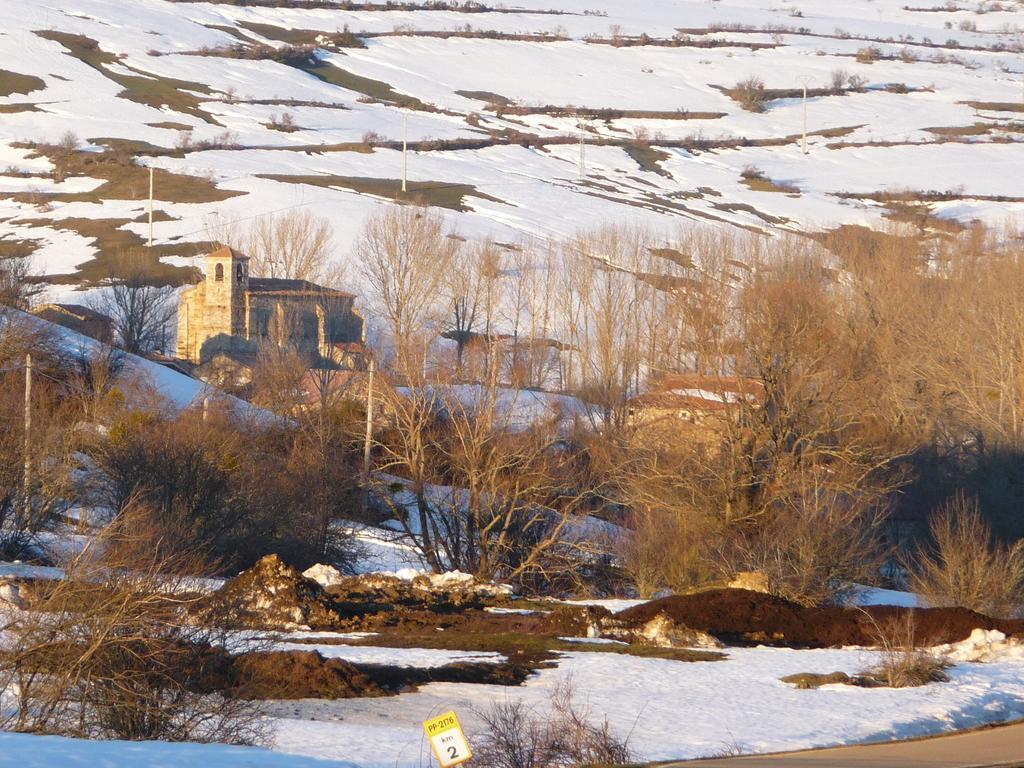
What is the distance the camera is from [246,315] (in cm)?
6412

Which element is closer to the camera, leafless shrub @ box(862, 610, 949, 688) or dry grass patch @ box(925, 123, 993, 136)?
leafless shrub @ box(862, 610, 949, 688)

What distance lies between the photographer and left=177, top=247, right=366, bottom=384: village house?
63.0m

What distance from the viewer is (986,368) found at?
46438 millimetres

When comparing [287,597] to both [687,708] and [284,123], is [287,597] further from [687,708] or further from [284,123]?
[284,123]

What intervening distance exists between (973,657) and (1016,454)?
72.8ft

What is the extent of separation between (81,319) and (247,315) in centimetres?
784

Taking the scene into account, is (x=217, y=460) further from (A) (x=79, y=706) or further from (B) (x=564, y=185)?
(B) (x=564, y=185)

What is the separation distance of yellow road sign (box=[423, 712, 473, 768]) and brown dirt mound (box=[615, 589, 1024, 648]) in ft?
43.8

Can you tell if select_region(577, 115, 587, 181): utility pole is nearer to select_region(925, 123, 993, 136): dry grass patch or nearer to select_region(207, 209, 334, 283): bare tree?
select_region(207, 209, 334, 283): bare tree

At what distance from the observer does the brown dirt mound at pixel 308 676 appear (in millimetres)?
15332

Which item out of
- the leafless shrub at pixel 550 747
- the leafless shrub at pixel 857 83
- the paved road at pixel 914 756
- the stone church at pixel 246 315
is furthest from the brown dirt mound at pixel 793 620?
the leafless shrub at pixel 857 83

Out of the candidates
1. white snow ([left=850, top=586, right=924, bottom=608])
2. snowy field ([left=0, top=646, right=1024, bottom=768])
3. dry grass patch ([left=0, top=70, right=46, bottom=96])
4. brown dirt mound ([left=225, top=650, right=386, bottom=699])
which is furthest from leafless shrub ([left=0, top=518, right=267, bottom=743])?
dry grass patch ([left=0, top=70, right=46, bottom=96])

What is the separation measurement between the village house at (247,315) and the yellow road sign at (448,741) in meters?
53.8

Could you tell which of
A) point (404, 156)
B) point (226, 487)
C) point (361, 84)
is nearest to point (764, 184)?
point (404, 156)
